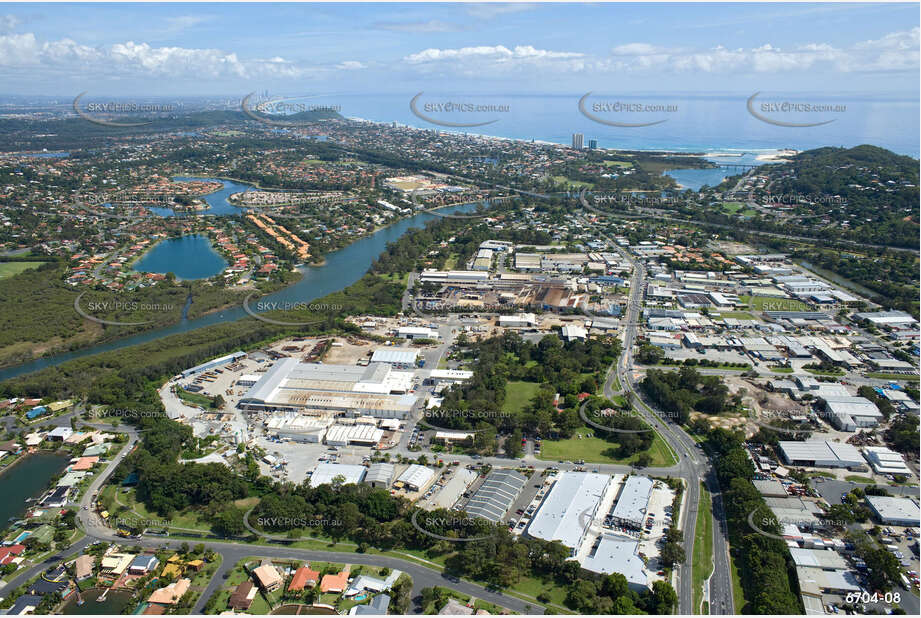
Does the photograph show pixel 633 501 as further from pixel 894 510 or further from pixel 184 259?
pixel 184 259

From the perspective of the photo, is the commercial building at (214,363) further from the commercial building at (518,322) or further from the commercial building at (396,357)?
the commercial building at (518,322)

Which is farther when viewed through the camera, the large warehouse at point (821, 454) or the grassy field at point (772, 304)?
the grassy field at point (772, 304)

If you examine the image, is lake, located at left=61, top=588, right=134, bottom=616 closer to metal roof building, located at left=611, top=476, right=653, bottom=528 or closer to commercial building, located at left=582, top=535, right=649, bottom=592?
commercial building, located at left=582, top=535, right=649, bottom=592

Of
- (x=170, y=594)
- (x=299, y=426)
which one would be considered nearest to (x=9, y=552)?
(x=170, y=594)

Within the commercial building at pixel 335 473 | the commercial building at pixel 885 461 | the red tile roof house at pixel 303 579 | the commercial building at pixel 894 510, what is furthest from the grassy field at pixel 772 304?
the red tile roof house at pixel 303 579

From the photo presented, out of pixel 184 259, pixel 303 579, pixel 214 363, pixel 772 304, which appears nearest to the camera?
pixel 303 579

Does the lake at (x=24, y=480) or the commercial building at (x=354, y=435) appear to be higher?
the commercial building at (x=354, y=435)

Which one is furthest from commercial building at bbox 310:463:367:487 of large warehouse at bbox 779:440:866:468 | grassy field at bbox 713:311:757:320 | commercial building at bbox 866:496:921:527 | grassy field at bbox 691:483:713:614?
grassy field at bbox 713:311:757:320
